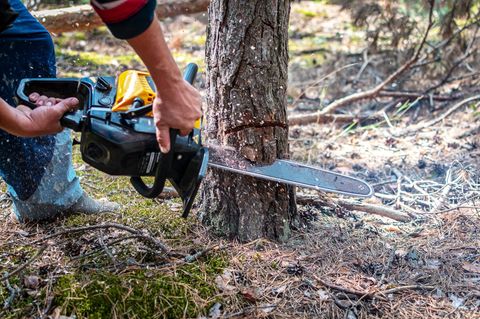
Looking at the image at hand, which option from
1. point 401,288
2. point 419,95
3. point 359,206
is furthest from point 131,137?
point 419,95

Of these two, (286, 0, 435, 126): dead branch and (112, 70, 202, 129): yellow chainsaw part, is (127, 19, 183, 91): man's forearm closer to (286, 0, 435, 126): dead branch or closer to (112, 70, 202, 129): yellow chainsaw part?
(112, 70, 202, 129): yellow chainsaw part

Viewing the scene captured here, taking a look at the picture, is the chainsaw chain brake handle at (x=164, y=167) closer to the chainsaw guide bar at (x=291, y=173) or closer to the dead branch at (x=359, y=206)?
the chainsaw guide bar at (x=291, y=173)

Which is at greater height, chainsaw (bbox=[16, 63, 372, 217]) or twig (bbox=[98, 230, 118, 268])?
chainsaw (bbox=[16, 63, 372, 217])

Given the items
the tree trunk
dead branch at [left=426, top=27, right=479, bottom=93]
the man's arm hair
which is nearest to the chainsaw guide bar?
the tree trunk

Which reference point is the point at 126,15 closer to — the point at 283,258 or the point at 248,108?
the point at 248,108

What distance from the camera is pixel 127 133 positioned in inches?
79.4

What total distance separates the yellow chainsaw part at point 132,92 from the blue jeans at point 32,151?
2.55 feet

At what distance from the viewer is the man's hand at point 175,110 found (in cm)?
185

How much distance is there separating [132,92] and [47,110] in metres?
0.38

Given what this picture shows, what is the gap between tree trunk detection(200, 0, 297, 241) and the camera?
7.72 ft

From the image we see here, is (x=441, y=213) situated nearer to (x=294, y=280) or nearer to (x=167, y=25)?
(x=294, y=280)

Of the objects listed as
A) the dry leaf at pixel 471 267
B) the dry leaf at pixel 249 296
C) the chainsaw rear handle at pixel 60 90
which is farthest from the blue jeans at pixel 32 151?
the dry leaf at pixel 471 267

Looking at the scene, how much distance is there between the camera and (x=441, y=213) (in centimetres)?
301

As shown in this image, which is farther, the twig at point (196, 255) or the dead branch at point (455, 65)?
the dead branch at point (455, 65)
